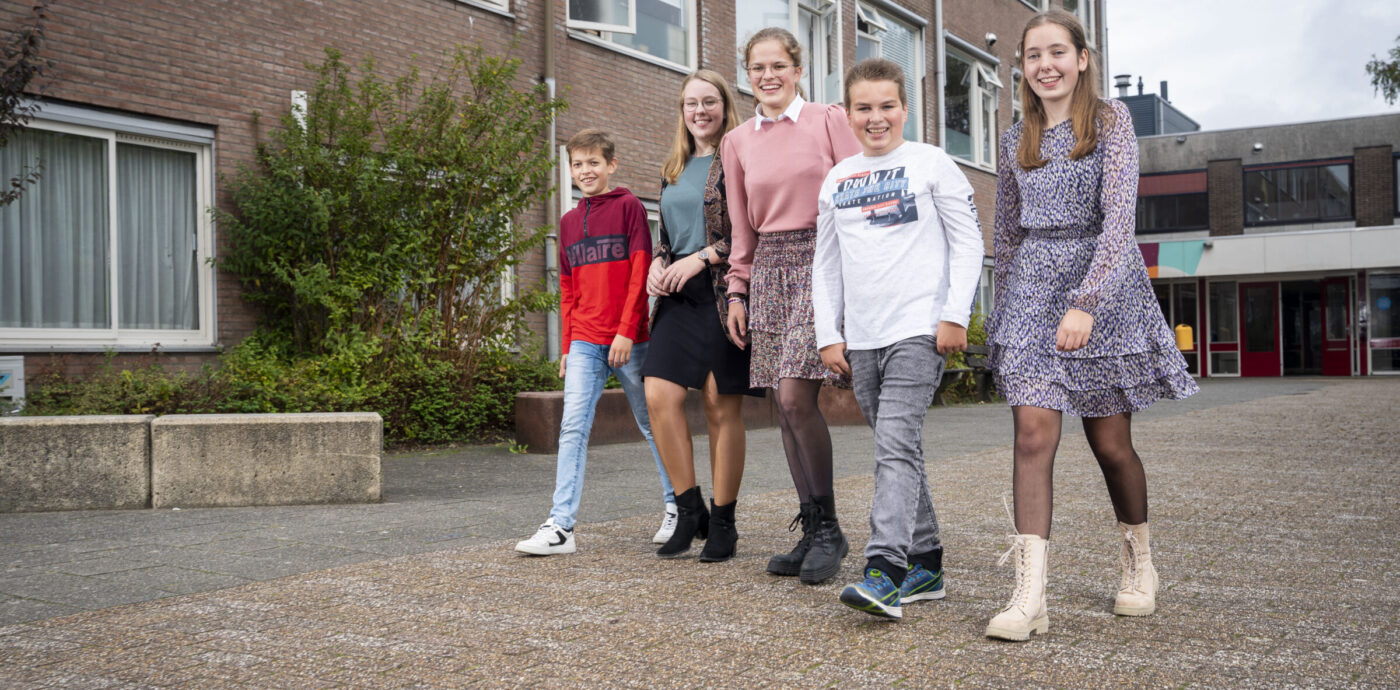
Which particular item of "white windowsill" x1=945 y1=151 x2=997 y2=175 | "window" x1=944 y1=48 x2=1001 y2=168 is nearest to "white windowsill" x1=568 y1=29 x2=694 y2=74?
"white windowsill" x1=945 y1=151 x2=997 y2=175

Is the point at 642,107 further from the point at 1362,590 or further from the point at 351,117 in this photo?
the point at 1362,590

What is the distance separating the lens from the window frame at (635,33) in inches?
516

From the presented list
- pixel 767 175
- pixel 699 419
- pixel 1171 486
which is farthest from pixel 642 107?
pixel 767 175

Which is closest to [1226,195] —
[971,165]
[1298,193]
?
[1298,193]

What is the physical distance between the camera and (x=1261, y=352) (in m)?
31.7

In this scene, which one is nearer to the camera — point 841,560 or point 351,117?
point 841,560

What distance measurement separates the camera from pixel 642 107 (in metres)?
14.1

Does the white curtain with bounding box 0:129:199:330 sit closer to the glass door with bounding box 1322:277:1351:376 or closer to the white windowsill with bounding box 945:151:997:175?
the white windowsill with bounding box 945:151:997:175

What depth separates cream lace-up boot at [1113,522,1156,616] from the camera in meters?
3.43

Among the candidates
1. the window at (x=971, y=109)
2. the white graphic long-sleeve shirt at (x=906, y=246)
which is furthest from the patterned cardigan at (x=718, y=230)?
the window at (x=971, y=109)

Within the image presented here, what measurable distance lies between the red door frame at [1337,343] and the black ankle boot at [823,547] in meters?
30.9

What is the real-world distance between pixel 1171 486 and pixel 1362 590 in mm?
3029

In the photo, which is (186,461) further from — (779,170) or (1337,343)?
(1337,343)

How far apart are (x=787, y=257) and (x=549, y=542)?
1.48 metres
